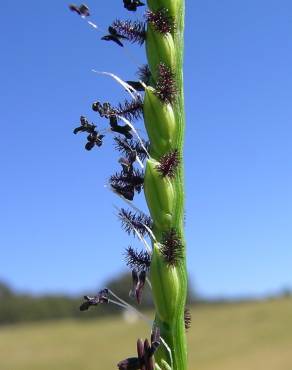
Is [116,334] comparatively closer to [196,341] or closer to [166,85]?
[196,341]

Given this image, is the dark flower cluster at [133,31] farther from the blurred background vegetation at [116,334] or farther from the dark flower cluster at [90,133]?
the blurred background vegetation at [116,334]

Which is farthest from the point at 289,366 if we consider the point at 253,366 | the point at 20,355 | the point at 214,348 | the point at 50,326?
the point at 50,326

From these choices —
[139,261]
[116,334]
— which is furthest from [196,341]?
[139,261]

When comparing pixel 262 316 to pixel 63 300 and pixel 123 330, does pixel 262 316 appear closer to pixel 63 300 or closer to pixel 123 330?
pixel 123 330

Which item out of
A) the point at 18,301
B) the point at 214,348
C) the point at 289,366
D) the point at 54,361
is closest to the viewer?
the point at 289,366

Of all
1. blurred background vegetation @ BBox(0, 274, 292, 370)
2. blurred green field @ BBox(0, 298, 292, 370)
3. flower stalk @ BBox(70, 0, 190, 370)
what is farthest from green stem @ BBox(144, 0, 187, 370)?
blurred green field @ BBox(0, 298, 292, 370)

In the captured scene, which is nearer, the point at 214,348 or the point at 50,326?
the point at 214,348

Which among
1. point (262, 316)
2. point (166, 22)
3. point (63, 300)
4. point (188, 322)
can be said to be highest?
point (63, 300)

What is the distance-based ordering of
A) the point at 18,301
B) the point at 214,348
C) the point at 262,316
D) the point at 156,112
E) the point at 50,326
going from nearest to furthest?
the point at 156,112 < the point at 214,348 < the point at 262,316 < the point at 50,326 < the point at 18,301
